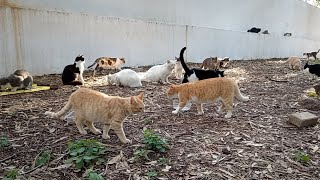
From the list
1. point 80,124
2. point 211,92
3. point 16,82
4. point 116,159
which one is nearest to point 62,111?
point 80,124

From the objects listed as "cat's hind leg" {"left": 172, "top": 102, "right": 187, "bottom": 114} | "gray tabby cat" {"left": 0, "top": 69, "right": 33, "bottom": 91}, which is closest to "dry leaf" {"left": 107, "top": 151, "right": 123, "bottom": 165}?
"cat's hind leg" {"left": 172, "top": 102, "right": 187, "bottom": 114}

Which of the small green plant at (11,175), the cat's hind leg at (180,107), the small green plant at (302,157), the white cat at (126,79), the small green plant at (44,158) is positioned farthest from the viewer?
the white cat at (126,79)

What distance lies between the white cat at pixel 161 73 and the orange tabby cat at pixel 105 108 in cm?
418

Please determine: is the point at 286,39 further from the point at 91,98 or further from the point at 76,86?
the point at 91,98

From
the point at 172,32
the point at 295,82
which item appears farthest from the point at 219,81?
the point at 172,32

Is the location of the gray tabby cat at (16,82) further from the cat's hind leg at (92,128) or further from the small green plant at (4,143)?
the cat's hind leg at (92,128)

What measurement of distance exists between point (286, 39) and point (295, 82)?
14.3 meters

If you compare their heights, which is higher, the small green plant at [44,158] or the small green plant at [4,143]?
A: the small green plant at [4,143]

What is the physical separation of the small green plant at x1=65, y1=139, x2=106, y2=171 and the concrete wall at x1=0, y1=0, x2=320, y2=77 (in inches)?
221

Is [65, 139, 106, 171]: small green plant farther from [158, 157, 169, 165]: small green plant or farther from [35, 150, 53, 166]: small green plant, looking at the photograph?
[158, 157, 169, 165]: small green plant

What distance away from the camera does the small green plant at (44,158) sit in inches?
114

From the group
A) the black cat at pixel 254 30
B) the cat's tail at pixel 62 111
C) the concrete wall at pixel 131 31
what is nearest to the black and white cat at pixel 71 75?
the concrete wall at pixel 131 31

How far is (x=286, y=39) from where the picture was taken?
68.2 ft

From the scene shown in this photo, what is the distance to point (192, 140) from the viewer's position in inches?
140
